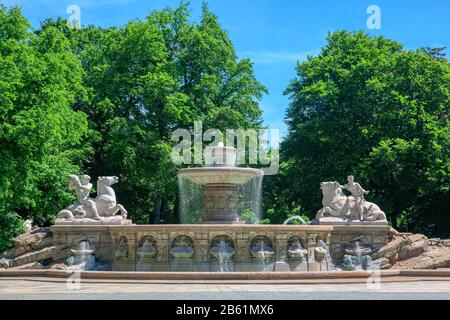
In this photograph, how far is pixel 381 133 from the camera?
1342 inches

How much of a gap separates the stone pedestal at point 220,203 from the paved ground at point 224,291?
267 inches

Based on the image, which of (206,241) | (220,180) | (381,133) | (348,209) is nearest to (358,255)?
(348,209)

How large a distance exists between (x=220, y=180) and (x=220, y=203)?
2.85ft

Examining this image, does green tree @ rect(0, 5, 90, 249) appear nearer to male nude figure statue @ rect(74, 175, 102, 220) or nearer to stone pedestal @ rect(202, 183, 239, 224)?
male nude figure statue @ rect(74, 175, 102, 220)

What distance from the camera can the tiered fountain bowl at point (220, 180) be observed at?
66.4 feet

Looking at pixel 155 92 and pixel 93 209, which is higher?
pixel 155 92

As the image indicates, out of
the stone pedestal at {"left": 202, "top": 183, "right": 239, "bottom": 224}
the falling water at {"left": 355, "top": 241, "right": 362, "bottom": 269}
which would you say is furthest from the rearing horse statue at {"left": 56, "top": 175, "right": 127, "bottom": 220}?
the falling water at {"left": 355, "top": 241, "right": 362, "bottom": 269}

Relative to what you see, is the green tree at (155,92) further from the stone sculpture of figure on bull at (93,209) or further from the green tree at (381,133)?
the stone sculpture of figure on bull at (93,209)

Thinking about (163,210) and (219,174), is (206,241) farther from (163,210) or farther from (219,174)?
(163,210)

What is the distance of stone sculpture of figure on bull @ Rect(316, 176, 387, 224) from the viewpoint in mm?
21391

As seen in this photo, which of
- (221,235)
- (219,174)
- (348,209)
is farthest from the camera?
(348,209)

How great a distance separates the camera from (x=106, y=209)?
21.2 m

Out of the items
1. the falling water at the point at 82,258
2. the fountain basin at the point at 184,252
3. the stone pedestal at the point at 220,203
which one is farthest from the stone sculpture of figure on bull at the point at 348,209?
the falling water at the point at 82,258

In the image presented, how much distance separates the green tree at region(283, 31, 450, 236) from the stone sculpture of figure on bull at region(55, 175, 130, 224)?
1552 cm
